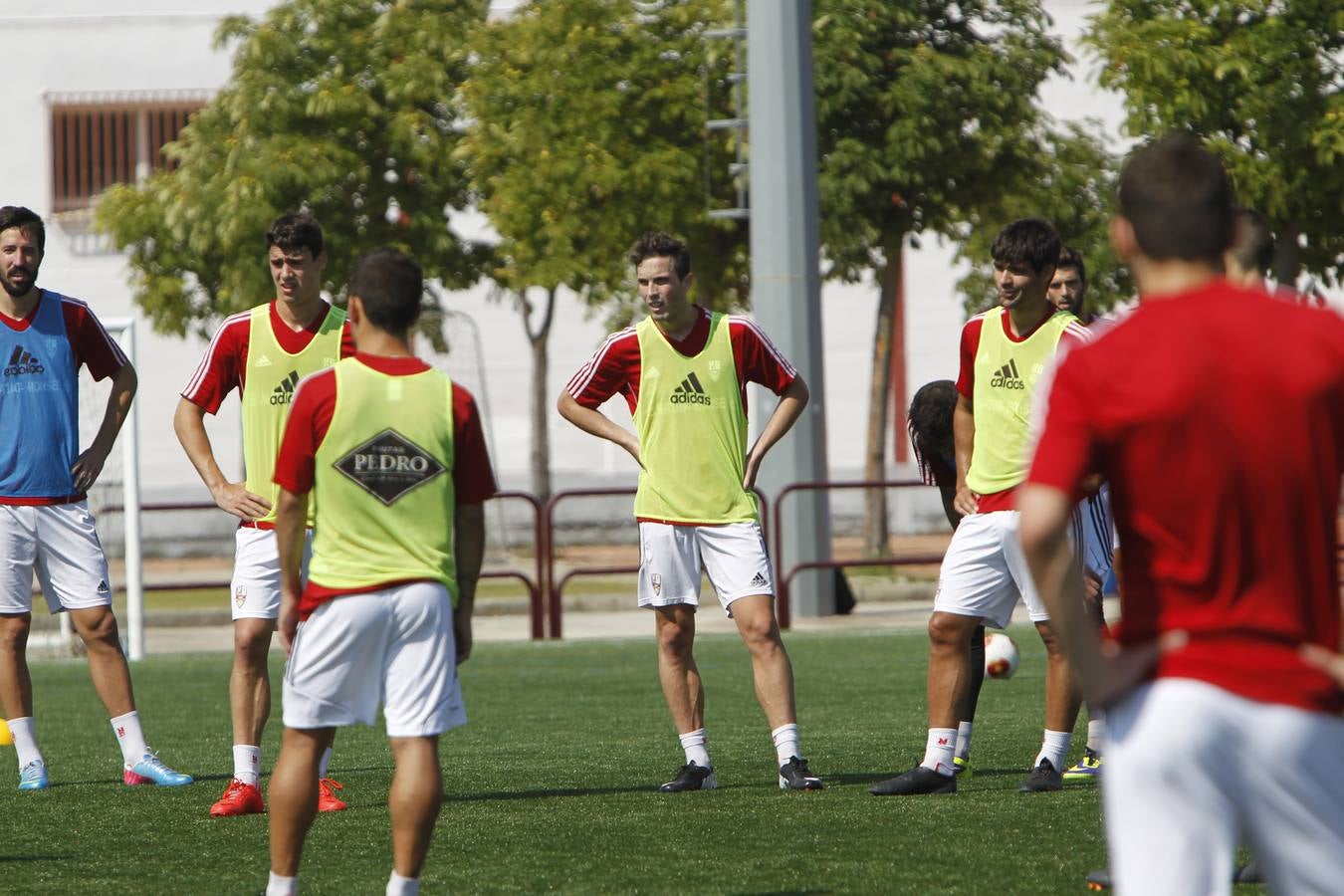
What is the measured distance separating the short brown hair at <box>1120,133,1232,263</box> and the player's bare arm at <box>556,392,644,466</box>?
4.84m

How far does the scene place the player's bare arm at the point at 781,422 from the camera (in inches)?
312

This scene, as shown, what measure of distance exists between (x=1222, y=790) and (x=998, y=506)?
14.6 ft

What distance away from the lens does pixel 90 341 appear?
27.4 ft

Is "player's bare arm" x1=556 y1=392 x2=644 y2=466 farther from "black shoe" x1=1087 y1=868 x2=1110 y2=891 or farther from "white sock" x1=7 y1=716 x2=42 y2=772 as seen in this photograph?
"black shoe" x1=1087 y1=868 x2=1110 y2=891

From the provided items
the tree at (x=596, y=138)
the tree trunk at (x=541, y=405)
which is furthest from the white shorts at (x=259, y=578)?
the tree trunk at (x=541, y=405)

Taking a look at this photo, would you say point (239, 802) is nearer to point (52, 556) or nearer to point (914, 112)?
point (52, 556)

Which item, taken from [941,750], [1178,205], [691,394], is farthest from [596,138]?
[1178,205]

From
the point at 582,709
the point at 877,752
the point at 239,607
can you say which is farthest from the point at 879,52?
the point at 239,607

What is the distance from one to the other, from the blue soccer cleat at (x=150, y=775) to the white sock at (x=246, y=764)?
3.06 ft

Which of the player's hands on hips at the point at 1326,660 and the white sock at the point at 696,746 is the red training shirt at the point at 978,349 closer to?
the white sock at the point at 696,746

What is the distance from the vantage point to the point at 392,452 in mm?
5031

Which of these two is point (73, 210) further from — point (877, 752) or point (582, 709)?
point (877, 752)

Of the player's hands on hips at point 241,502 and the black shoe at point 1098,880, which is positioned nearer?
the black shoe at point 1098,880

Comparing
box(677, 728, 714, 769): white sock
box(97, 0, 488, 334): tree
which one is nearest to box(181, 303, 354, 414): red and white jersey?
box(677, 728, 714, 769): white sock
